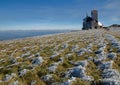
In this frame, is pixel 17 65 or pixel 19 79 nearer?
pixel 19 79

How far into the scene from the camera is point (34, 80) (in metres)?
17.9

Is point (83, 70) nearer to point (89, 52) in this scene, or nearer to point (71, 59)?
point (71, 59)

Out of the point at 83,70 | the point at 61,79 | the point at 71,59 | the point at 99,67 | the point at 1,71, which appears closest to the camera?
the point at 61,79

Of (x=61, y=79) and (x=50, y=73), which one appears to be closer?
(x=61, y=79)

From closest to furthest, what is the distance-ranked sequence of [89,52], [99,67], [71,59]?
[99,67]
[71,59]
[89,52]

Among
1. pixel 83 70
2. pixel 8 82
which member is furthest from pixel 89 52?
pixel 8 82

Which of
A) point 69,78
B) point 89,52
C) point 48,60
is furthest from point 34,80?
point 89,52

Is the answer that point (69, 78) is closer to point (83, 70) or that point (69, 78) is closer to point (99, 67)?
point (83, 70)

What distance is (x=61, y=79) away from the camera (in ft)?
57.1

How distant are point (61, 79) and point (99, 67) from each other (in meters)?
4.62

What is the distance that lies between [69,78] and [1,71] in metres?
8.03

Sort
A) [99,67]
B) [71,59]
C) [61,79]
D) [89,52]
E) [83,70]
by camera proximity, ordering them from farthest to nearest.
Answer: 1. [89,52]
2. [71,59]
3. [99,67]
4. [83,70]
5. [61,79]

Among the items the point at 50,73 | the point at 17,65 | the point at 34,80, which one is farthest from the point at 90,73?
the point at 17,65

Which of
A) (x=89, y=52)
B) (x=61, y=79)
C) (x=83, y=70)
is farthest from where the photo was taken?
(x=89, y=52)
